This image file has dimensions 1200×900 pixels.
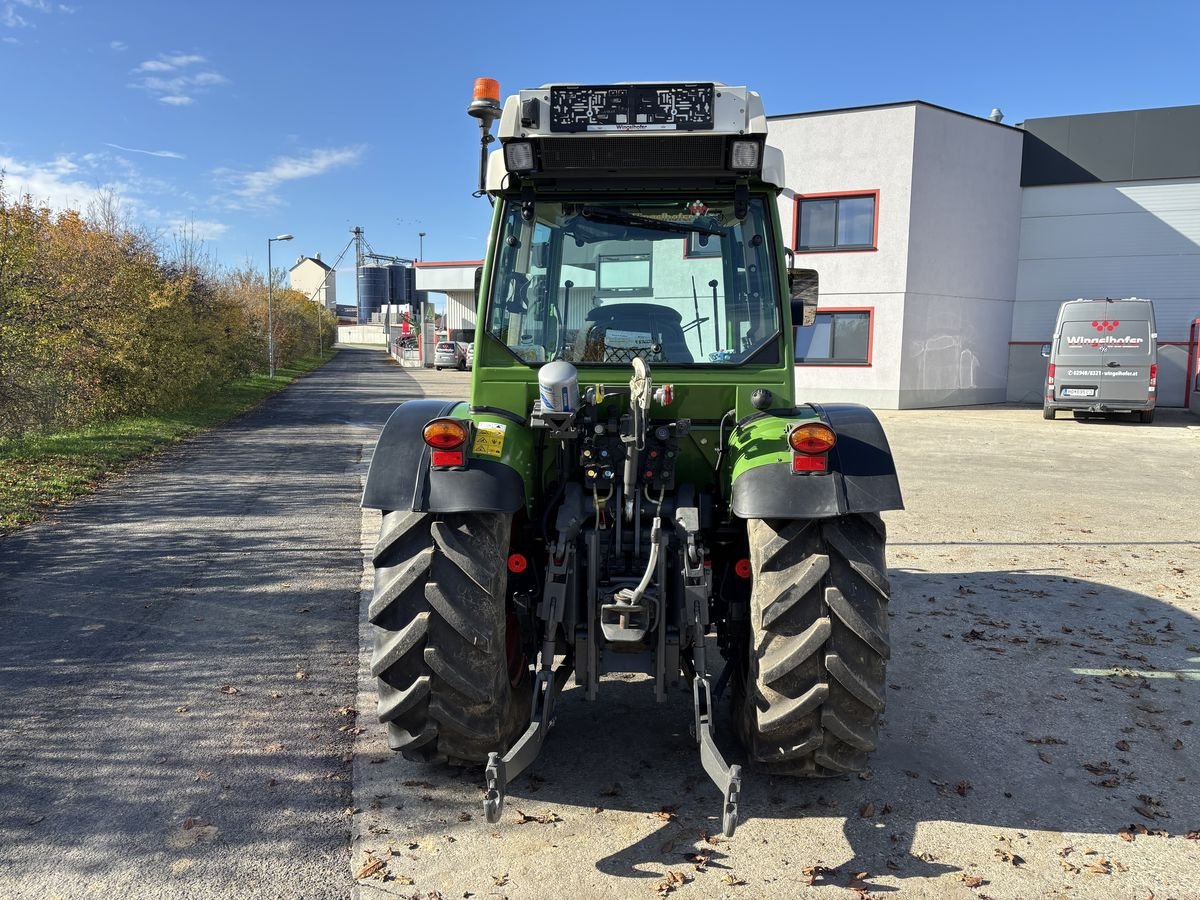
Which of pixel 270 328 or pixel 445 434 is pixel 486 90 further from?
pixel 270 328

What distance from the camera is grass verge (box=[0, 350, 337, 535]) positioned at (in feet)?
30.5

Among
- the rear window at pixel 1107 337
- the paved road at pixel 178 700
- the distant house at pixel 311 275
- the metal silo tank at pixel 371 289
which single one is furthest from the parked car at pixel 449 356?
the distant house at pixel 311 275

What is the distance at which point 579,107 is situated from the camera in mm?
3799

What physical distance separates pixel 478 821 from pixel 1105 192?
2496 cm

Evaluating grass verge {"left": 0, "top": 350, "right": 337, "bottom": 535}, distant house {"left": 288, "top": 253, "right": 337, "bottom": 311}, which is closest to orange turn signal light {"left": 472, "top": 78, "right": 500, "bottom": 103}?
grass verge {"left": 0, "top": 350, "right": 337, "bottom": 535}

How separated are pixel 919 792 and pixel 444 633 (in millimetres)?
2062

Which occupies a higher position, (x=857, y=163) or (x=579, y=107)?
(x=857, y=163)

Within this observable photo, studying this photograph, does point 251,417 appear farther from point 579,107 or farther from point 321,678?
point 579,107

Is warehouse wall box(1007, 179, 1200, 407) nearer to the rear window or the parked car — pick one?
the rear window

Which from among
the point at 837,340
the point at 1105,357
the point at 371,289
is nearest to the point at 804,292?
the point at 1105,357

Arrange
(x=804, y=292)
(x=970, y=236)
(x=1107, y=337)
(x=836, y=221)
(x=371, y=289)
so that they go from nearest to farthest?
(x=804, y=292) → (x=1107, y=337) → (x=836, y=221) → (x=970, y=236) → (x=371, y=289)

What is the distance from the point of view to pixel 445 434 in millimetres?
3426

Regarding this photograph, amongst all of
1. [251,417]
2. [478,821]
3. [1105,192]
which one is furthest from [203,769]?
[1105,192]

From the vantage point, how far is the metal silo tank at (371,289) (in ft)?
328
